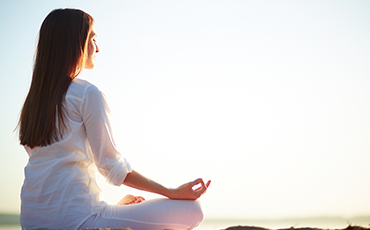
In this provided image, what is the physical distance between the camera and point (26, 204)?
6.15 ft

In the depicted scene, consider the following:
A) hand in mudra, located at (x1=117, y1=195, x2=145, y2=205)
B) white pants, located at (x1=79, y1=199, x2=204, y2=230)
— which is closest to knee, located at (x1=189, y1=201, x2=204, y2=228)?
white pants, located at (x1=79, y1=199, x2=204, y2=230)

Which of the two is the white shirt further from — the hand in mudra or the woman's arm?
the hand in mudra

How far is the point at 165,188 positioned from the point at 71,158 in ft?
1.73

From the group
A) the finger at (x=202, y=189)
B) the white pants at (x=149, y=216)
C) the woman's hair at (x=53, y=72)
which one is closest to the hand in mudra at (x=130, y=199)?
the white pants at (x=149, y=216)

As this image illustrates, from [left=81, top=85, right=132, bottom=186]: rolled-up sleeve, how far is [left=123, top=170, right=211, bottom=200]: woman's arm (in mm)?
55

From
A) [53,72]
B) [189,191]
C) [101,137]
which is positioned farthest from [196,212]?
[53,72]

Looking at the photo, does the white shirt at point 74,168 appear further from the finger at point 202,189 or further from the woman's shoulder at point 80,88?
the finger at point 202,189

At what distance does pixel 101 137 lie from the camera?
1834 mm

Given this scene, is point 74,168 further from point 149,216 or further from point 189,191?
point 189,191

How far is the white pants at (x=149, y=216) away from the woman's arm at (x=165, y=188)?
0.04m

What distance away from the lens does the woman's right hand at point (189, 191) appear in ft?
6.55

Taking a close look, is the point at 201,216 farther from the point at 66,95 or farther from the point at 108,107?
the point at 66,95

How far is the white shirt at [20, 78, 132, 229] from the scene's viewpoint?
1.81 meters

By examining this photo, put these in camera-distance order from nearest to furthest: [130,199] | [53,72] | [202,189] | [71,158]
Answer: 1. [71,158]
2. [53,72]
3. [202,189]
4. [130,199]
